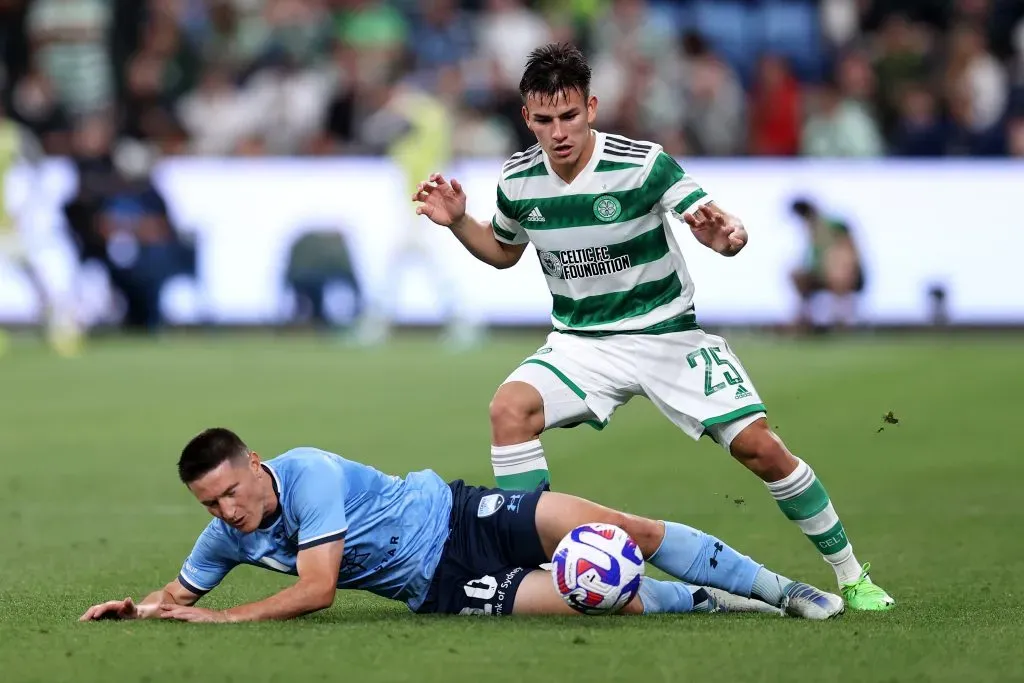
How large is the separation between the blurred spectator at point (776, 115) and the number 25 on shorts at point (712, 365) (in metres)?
13.5

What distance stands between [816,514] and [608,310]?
46.3 inches

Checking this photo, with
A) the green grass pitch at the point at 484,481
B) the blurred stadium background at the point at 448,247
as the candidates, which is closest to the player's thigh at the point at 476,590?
the green grass pitch at the point at 484,481

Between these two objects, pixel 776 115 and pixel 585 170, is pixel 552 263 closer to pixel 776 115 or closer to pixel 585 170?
pixel 585 170

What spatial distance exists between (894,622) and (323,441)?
6.66 metres

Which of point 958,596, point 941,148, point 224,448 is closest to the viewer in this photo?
point 224,448

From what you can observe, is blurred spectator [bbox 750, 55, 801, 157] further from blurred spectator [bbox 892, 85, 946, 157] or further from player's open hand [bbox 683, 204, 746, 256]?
player's open hand [bbox 683, 204, 746, 256]

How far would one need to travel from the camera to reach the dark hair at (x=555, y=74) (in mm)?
7094

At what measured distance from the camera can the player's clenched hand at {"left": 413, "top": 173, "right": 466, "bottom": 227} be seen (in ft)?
24.3

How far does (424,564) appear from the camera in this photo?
6746 millimetres

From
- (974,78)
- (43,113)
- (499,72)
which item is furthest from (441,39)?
(974,78)

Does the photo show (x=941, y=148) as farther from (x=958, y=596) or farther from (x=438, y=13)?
(x=958, y=596)

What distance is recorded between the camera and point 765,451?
7004 mm

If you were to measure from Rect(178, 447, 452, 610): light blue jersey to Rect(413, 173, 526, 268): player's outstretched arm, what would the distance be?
1.15 metres

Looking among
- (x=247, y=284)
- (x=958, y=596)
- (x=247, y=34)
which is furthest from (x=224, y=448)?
(x=247, y=34)
